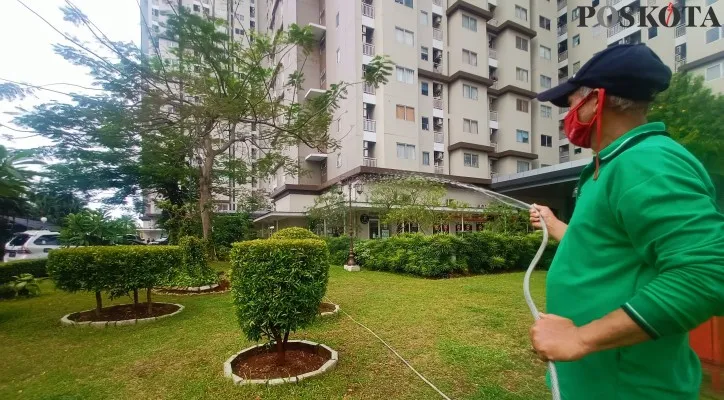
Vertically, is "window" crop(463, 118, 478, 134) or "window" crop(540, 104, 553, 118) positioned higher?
"window" crop(540, 104, 553, 118)

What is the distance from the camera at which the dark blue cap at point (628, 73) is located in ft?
3.42

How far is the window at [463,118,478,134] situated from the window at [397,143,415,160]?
17.6 feet

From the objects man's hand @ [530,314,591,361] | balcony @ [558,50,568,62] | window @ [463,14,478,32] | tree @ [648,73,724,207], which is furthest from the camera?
balcony @ [558,50,568,62]

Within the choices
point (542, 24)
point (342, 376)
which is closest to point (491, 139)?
point (542, 24)

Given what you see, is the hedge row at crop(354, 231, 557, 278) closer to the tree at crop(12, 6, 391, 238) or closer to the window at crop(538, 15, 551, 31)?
the tree at crop(12, 6, 391, 238)

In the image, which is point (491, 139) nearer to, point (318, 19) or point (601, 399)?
point (318, 19)

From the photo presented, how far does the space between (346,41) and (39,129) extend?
55.5ft

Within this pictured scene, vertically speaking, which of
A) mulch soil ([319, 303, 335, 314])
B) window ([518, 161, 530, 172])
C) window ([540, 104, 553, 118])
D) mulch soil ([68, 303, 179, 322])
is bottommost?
mulch soil ([68, 303, 179, 322])

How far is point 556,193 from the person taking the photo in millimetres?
28031

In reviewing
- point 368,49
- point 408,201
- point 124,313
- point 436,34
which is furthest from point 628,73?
point 436,34

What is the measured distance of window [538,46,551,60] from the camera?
31105 mm

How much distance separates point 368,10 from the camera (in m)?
22.9

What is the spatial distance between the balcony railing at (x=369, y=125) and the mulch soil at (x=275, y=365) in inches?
754

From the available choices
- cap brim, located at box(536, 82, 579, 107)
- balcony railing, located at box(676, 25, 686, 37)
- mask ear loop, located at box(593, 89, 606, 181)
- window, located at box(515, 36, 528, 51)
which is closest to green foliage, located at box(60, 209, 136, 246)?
cap brim, located at box(536, 82, 579, 107)
